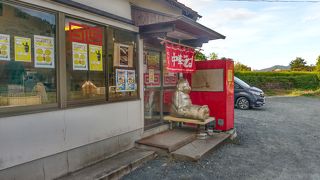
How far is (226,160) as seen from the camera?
548cm

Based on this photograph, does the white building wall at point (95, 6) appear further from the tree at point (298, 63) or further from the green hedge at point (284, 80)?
the tree at point (298, 63)

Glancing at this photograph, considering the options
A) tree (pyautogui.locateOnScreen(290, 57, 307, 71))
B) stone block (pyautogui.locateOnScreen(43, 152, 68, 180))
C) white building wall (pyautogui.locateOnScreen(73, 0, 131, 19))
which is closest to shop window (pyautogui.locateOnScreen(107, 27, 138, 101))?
white building wall (pyautogui.locateOnScreen(73, 0, 131, 19))

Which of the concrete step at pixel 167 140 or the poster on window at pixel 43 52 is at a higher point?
the poster on window at pixel 43 52

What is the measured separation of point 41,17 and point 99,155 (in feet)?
9.02

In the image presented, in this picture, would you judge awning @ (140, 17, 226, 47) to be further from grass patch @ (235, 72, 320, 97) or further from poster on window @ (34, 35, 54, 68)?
grass patch @ (235, 72, 320, 97)

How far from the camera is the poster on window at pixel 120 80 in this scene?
5355 mm

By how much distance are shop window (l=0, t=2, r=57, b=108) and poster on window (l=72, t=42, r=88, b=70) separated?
42 cm

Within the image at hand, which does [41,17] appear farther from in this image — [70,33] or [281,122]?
[281,122]

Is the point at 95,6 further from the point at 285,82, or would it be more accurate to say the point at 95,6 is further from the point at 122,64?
the point at 285,82

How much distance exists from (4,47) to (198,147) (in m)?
4.47

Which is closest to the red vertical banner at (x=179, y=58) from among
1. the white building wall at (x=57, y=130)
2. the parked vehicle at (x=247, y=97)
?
the white building wall at (x=57, y=130)

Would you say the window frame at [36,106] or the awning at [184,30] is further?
the awning at [184,30]

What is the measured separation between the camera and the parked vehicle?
13391 mm

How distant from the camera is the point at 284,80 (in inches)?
952
